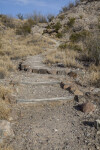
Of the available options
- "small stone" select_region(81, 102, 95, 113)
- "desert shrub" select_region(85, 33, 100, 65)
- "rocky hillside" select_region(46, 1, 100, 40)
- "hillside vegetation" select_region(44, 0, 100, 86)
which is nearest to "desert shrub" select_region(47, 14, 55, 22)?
"hillside vegetation" select_region(44, 0, 100, 86)

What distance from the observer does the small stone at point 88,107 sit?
432 centimetres

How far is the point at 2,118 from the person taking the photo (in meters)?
3.86

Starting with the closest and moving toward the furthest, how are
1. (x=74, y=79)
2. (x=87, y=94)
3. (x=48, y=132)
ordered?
1. (x=48, y=132)
2. (x=87, y=94)
3. (x=74, y=79)

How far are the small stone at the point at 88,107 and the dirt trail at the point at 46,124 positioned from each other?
0.13 m

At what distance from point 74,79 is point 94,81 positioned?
842mm

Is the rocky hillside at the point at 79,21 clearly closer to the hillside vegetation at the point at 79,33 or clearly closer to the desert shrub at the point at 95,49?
the hillside vegetation at the point at 79,33

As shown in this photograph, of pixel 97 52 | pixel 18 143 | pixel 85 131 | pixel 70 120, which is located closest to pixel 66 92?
pixel 70 120

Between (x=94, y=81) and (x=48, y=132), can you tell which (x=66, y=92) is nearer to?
Answer: (x=94, y=81)

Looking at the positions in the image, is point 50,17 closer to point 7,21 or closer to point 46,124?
point 7,21

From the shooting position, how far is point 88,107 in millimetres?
4379

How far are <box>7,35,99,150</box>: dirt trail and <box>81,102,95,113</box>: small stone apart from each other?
0.44 feet

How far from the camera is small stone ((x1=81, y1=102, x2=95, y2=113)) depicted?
14.2ft

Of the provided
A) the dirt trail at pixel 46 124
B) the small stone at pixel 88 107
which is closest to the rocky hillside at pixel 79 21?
the dirt trail at pixel 46 124

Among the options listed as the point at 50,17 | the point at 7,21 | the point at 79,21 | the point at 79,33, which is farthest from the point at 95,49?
the point at 50,17
